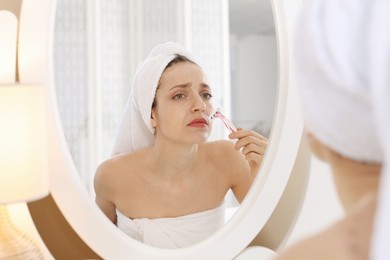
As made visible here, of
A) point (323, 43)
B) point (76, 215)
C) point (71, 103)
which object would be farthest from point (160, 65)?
point (323, 43)

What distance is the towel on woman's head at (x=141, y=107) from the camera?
1088 millimetres

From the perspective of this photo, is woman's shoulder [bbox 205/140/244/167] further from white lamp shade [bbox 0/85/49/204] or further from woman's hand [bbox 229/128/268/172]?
Result: white lamp shade [bbox 0/85/49/204]

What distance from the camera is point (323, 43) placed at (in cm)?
58

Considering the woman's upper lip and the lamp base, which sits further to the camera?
the woman's upper lip

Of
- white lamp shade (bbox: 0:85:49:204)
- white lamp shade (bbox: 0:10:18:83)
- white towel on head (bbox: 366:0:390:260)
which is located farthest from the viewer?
white lamp shade (bbox: 0:10:18:83)

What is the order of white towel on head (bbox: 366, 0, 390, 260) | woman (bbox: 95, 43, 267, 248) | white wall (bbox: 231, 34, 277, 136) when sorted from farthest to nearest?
white wall (bbox: 231, 34, 277, 136) → woman (bbox: 95, 43, 267, 248) → white towel on head (bbox: 366, 0, 390, 260)

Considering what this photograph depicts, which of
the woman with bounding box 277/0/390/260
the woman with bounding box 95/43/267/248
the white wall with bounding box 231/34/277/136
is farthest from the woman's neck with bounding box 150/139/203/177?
the woman with bounding box 277/0/390/260

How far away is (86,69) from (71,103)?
0.22ft

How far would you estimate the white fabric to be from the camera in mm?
1122

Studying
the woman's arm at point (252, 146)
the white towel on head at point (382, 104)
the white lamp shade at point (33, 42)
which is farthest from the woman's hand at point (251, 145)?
the white towel on head at point (382, 104)

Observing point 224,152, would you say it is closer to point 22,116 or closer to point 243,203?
point 243,203

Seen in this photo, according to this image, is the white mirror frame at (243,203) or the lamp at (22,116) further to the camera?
the white mirror frame at (243,203)

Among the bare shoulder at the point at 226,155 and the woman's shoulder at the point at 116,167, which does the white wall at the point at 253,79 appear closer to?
the bare shoulder at the point at 226,155

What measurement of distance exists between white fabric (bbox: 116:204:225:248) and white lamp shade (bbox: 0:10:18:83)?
0.33 m
